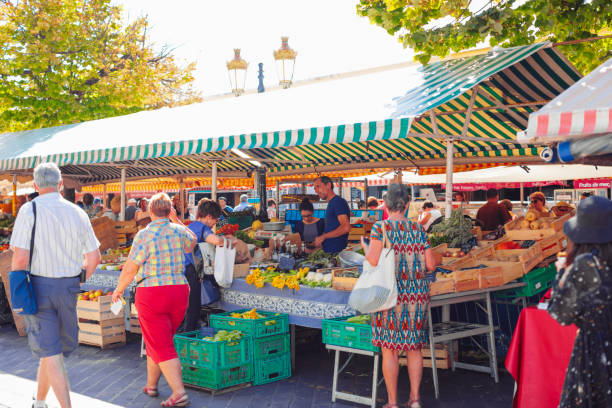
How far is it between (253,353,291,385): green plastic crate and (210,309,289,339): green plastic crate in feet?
0.87

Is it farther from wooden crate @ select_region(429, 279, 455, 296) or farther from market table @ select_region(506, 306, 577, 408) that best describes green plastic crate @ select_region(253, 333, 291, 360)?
market table @ select_region(506, 306, 577, 408)

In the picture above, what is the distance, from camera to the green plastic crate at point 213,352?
5.71 meters

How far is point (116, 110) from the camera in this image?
1775cm

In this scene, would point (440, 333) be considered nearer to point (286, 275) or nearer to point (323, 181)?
point (286, 275)

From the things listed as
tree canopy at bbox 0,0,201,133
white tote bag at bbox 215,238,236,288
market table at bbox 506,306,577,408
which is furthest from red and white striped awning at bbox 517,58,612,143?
tree canopy at bbox 0,0,201,133

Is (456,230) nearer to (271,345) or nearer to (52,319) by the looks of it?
(271,345)

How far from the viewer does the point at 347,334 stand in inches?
212

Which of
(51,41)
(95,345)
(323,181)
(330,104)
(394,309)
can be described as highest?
(51,41)

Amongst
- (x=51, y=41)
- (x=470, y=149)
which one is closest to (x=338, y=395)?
(x=470, y=149)

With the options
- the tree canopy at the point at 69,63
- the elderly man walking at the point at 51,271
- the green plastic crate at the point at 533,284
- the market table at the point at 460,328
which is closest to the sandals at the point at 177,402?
the elderly man walking at the point at 51,271

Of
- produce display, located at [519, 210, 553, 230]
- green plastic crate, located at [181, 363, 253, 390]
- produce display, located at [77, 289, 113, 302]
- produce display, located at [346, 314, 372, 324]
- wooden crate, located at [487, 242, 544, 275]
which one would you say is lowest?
green plastic crate, located at [181, 363, 253, 390]

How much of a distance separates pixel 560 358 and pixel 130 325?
5.51 m

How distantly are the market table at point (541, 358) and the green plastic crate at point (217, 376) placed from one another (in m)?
2.60

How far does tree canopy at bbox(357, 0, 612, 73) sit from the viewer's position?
26.3 ft
